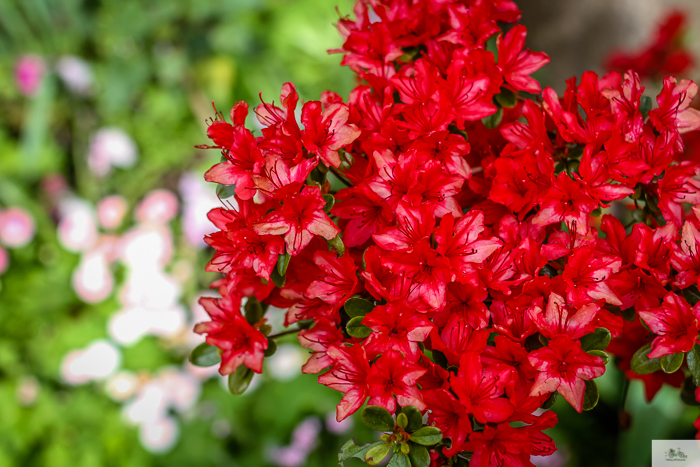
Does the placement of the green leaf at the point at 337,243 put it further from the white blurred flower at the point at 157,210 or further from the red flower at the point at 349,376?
the white blurred flower at the point at 157,210

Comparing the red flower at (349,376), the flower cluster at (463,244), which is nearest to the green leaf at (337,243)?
the flower cluster at (463,244)

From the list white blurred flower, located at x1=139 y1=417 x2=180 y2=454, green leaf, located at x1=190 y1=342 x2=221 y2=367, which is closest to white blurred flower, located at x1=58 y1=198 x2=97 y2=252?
white blurred flower, located at x1=139 y1=417 x2=180 y2=454

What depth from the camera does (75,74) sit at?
2.13m

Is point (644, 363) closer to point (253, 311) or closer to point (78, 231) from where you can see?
point (253, 311)

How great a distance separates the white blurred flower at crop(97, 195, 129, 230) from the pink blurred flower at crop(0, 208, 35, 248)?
0.83 feet

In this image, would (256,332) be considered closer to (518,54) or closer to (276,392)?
(518,54)

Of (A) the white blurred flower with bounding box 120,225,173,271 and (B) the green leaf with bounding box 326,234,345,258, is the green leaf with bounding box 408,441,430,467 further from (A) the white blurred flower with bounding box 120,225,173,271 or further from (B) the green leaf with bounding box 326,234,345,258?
(A) the white blurred flower with bounding box 120,225,173,271

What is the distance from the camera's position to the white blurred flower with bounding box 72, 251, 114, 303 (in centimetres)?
175

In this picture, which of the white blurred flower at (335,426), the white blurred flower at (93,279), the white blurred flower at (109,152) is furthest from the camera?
the white blurred flower at (109,152)

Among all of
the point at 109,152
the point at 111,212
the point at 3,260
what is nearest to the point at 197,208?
the point at 111,212

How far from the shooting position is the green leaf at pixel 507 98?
0.66 m

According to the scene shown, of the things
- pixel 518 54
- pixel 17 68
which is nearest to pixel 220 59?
pixel 17 68

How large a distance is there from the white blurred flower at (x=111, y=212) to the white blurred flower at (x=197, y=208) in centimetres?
24

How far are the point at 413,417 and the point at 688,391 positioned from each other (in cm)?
43
